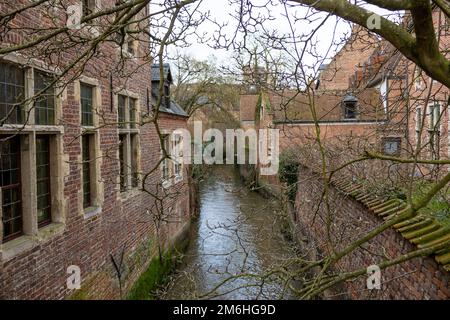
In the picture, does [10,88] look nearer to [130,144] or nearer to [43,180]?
[43,180]

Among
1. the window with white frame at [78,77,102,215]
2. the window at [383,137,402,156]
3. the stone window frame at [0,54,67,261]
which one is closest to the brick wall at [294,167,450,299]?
the window at [383,137,402,156]

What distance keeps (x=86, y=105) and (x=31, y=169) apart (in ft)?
→ 7.20

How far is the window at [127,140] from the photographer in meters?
8.88

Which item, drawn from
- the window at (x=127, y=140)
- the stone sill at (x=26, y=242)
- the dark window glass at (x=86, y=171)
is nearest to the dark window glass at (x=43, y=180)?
the stone sill at (x=26, y=242)

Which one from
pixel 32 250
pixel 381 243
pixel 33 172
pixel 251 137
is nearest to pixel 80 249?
pixel 32 250

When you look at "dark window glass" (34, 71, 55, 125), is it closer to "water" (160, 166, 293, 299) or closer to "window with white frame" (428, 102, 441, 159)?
"water" (160, 166, 293, 299)

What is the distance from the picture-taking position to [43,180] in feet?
19.1

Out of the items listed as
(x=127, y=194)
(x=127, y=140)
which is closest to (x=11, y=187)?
(x=127, y=194)

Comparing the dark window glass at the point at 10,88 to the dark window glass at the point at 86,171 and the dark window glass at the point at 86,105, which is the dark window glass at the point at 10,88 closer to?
the dark window glass at the point at 86,105

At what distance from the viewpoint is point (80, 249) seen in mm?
6594

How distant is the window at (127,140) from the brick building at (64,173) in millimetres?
32
